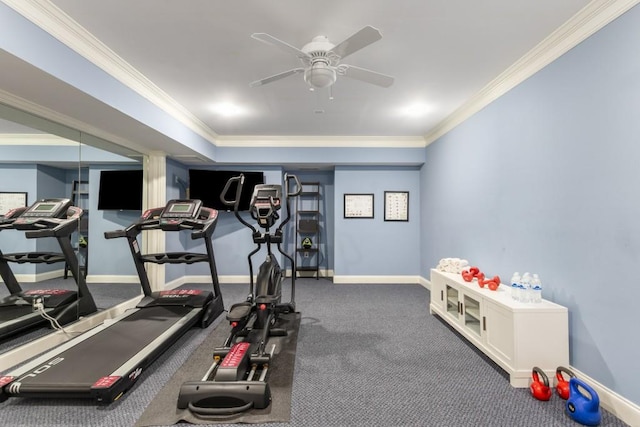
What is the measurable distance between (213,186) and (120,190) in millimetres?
1414

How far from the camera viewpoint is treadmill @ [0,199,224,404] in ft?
5.90

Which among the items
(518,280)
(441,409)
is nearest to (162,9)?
(441,409)

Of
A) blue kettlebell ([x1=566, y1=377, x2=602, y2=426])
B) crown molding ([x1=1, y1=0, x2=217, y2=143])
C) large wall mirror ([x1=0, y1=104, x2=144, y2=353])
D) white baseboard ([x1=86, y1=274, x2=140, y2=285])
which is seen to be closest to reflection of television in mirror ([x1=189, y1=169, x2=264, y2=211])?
large wall mirror ([x1=0, y1=104, x2=144, y2=353])

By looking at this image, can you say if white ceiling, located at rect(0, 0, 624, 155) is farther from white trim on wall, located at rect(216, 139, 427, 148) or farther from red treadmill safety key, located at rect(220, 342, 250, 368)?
red treadmill safety key, located at rect(220, 342, 250, 368)

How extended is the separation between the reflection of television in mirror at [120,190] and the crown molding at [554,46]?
4997 mm

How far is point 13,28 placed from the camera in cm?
175

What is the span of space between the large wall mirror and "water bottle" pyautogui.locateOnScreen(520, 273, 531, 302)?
13.4 ft

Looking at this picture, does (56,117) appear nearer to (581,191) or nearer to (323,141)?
(323,141)

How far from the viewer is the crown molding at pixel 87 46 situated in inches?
73.1

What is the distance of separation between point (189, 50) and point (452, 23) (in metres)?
2.15

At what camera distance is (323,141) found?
5.09 metres

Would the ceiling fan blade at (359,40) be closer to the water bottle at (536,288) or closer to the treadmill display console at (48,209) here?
the water bottle at (536,288)

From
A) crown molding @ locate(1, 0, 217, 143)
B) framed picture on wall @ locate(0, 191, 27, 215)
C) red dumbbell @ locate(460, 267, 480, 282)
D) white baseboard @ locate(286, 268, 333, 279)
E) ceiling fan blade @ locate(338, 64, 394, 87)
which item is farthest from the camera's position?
white baseboard @ locate(286, 268, 333, 279)

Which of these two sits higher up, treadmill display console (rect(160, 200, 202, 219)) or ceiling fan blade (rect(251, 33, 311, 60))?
ceiling fan blade (rect(251, 33, 311, 60))
